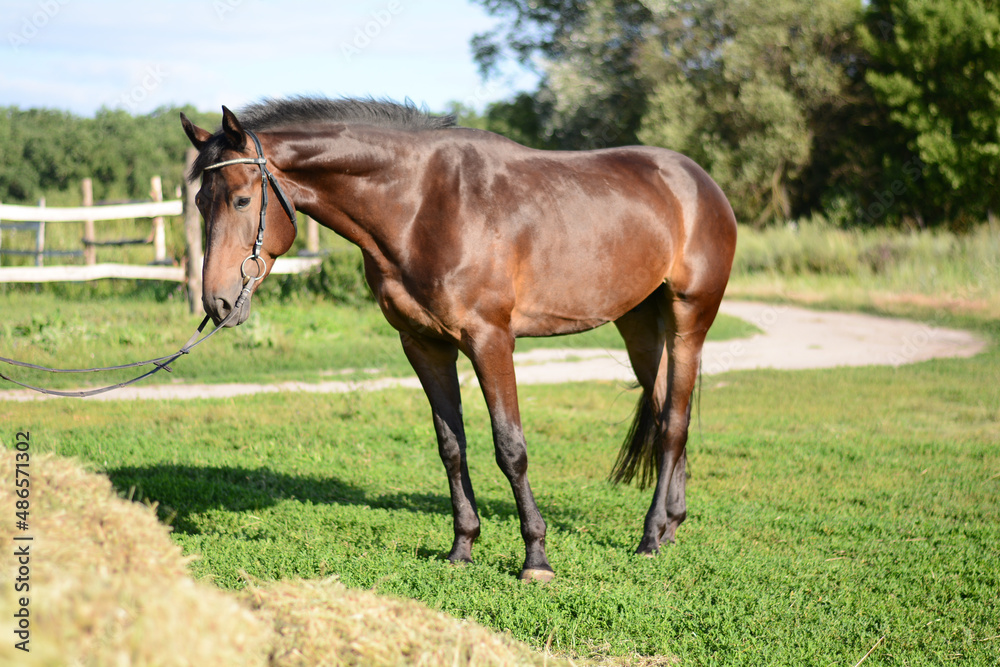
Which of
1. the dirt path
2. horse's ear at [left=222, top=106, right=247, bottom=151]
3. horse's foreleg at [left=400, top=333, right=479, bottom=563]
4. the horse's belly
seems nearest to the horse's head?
horse's ear at [left=222, top=106, right=247, bottom=151]

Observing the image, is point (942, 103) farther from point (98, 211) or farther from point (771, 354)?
point (98, 211)

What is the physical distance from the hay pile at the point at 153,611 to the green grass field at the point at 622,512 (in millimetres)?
998

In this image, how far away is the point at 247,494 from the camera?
5016 millimetres

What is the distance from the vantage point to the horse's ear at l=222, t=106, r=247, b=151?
A: 125 inches

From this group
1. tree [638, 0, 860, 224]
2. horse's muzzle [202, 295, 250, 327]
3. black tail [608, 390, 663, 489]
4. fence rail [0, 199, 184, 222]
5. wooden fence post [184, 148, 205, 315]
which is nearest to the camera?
horse's muzzle [202, 295, 250, 327]

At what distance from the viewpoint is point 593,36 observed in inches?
1083

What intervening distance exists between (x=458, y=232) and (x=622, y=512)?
228 cm

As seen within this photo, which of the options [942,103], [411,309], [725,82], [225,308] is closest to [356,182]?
[411,309]

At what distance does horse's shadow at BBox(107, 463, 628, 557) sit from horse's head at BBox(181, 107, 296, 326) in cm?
179

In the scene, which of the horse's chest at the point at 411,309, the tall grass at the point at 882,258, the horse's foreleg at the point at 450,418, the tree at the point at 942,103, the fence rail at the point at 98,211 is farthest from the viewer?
the tree at the point at 942,103

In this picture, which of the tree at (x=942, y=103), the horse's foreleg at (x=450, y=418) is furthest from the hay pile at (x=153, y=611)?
the tree at (x=942, y=103)

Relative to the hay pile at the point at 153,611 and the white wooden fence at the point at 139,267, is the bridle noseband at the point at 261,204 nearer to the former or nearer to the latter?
the hay pile at the point at 153,611

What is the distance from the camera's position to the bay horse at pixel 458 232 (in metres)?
3.39

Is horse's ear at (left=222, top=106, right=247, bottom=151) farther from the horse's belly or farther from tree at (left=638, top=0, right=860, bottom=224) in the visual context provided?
tree at (left=638, top=0, right=860, bottom=224)
